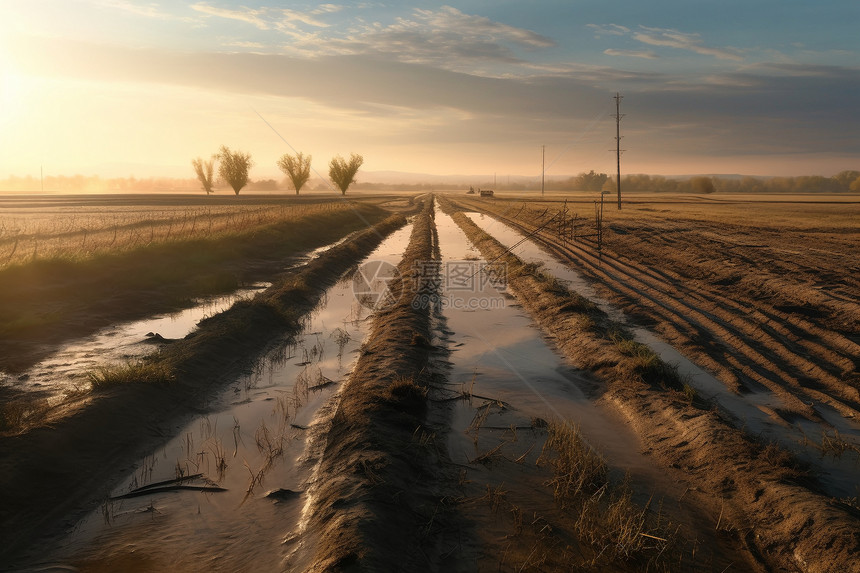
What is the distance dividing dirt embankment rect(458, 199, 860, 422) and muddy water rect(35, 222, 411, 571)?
6.80 m

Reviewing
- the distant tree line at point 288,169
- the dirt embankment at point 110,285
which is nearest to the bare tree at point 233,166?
the distant tree line at point 288,169

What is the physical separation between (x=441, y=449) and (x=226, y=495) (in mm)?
2527

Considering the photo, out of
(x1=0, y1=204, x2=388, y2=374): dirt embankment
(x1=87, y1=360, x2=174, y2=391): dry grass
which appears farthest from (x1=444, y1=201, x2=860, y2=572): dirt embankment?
(x1=0, y1=204, x2=388, y2=374): dirt embankment

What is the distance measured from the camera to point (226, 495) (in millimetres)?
6145

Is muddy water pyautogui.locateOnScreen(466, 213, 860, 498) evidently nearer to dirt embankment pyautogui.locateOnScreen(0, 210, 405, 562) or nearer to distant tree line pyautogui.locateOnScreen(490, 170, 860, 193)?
dirt embankment pyautogui.locateOnScreen(0, 210, 405, 562)

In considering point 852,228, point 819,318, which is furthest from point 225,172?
point 819,318

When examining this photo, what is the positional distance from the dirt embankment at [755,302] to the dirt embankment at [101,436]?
8.57m

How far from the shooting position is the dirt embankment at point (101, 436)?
18.5ft

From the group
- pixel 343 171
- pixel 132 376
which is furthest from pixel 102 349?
pixel 343 171

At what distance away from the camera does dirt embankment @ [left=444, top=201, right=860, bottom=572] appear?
5.04m

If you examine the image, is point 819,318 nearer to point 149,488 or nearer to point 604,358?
point 604,358

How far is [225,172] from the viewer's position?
97.9m

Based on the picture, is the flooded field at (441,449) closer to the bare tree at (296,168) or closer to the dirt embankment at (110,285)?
the dirt embankment at (110,285)

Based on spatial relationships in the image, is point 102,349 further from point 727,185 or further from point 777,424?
point 727,185
